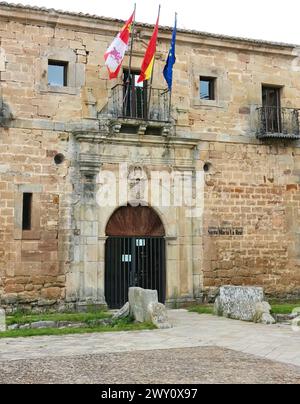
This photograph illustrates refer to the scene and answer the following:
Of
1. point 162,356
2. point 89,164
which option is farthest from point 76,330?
point 89,164

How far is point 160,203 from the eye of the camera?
1336 centimetres

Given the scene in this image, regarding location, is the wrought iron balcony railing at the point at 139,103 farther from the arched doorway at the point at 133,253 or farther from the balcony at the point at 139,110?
the arched doorway at the point at 133,253

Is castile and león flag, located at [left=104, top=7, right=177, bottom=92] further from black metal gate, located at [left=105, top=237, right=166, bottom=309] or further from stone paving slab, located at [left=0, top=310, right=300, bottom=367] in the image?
stone paving slab, located at [left=0, top=310, right=300, bottom=367]

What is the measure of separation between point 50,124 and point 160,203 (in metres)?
3.26

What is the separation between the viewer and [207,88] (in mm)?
14430

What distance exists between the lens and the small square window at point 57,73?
12.8m

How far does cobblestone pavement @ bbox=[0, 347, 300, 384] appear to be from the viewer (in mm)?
5418

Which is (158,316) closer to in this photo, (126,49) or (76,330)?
(76,330)

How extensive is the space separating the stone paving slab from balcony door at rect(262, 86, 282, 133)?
6659 mm

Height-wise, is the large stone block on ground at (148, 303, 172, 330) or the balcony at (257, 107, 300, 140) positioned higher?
the balcony at (257, 107, 300, 140)

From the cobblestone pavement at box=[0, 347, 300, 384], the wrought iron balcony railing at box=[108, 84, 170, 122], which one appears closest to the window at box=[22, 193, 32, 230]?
the wrought iron balcony railing at box=[108, 84, 170, 122]

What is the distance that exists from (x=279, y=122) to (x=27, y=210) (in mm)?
7235
